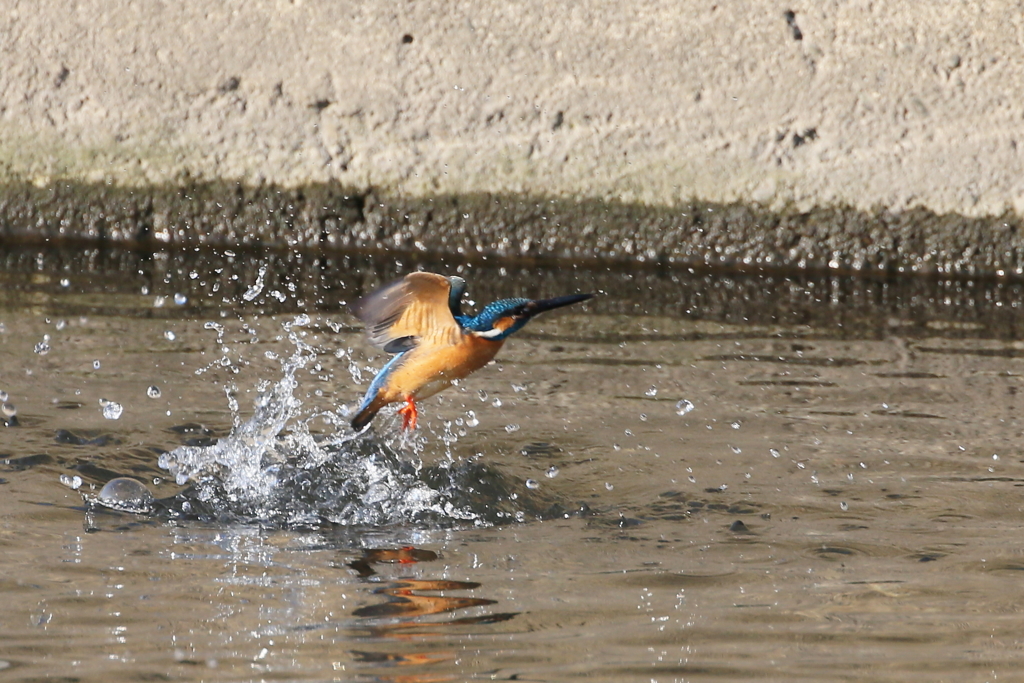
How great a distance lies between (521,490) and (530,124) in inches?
116

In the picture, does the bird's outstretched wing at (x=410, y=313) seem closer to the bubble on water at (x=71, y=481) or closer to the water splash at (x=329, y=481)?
the water splash at (x=329, y=481)

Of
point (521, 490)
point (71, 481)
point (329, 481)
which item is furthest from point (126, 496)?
point (521, 490)

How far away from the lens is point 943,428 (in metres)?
4.12

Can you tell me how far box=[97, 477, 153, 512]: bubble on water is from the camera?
3.35 m

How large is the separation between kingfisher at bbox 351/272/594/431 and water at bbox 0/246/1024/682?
25cm

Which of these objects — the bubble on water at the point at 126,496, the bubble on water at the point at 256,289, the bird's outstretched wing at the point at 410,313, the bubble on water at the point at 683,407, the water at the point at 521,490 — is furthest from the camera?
the bubble on water at the point at 256,289

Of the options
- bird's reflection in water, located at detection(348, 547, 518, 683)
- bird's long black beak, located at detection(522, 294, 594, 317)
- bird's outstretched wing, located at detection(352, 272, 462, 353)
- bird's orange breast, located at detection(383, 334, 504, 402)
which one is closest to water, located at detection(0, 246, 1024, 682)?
bird's reflection in water, located at detection(348, 547, 518, 683)

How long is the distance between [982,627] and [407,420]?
175 centimetres

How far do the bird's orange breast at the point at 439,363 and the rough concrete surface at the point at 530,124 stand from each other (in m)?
2.59

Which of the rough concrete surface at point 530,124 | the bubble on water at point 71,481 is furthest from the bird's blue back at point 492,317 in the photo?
the rough concrete surface at point 530,124

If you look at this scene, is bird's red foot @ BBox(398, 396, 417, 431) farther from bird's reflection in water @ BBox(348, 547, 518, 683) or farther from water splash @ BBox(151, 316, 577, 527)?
bird's reflection in water @ BBox(348, 547, 518, 683)

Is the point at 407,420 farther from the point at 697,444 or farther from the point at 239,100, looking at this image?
the point at 239,100

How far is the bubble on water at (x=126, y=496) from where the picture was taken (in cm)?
335

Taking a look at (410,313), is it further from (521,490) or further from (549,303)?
(521,490)
